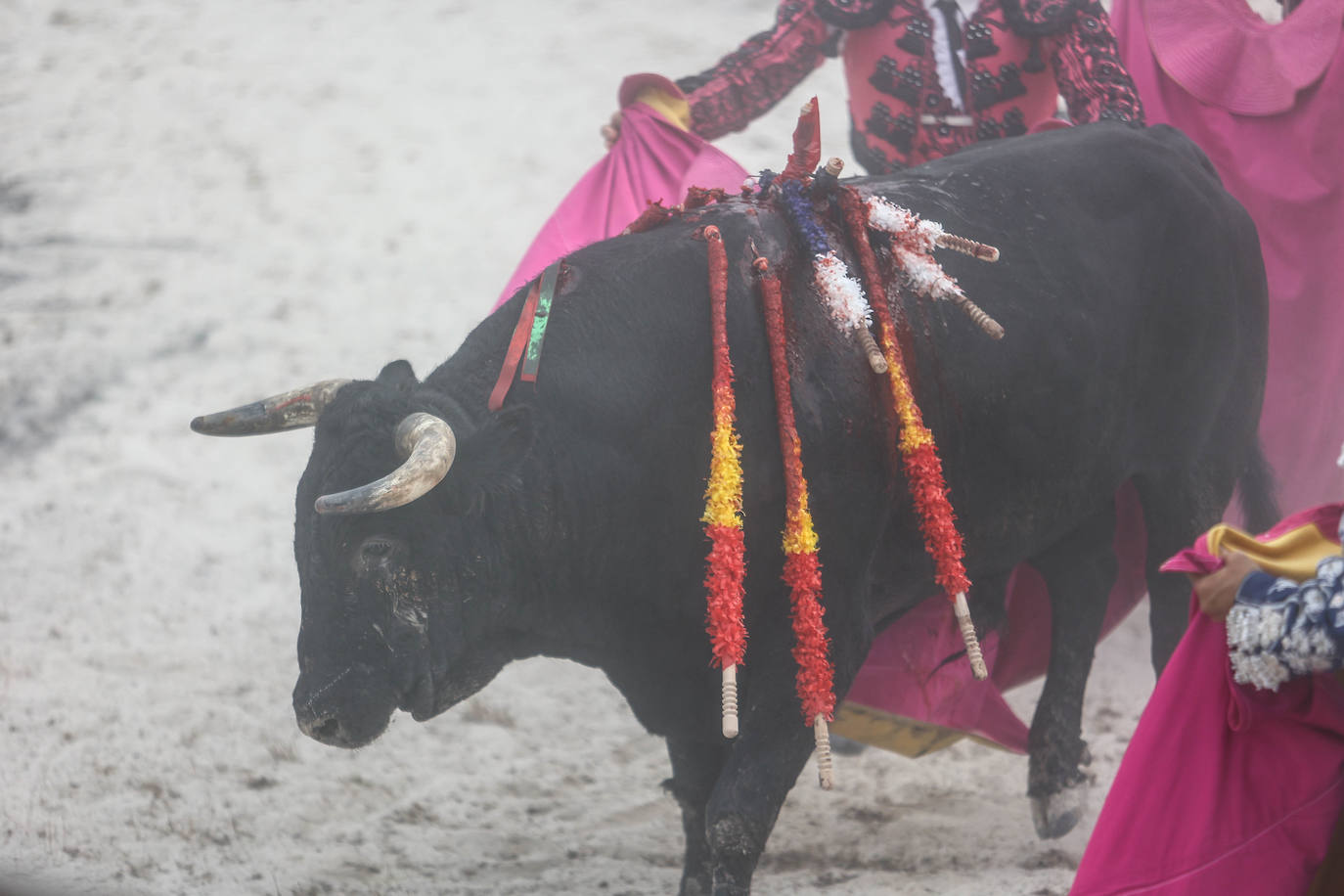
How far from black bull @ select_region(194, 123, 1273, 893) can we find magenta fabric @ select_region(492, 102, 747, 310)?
745 mm

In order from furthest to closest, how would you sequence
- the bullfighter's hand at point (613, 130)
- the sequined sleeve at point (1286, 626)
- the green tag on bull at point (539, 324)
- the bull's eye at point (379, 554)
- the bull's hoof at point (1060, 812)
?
the bullfighter's hand at point (613, 130), the bull's hoof at point (1060, 812), the green tag on bull at point (539, 324), the bull's eye at point (379, 554), the sequined sleeve at point (1286, 626)

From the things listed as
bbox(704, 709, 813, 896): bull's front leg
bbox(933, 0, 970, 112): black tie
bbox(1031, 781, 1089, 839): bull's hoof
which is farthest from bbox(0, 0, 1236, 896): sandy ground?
bbox(933, 0, 970, 112): black tie

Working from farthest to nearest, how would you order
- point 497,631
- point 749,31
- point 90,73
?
point 749,31
point 90,73
point 497,631

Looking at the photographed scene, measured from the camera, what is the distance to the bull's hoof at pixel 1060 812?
3.63 m

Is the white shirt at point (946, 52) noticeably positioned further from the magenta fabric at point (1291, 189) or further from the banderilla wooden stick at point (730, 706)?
the banderilla wooden stick at point (730, 706)

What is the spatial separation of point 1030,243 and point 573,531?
4.13 ft

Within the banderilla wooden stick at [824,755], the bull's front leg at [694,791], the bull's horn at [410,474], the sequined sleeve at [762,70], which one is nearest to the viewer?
the bull's horn at [410,474]

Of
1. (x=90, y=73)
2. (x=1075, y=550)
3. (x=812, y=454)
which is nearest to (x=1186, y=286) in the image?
(x=1075, y=550)

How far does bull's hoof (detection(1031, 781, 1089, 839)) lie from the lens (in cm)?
363

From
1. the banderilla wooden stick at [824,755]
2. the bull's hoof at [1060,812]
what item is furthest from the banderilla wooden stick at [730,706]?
the bull's hoof at [1060,812]

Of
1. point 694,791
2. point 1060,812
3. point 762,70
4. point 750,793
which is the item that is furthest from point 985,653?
point 762,70

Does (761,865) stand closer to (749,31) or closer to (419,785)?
(419,785)

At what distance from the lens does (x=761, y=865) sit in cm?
357

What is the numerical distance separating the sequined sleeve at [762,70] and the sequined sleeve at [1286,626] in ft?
8.15
